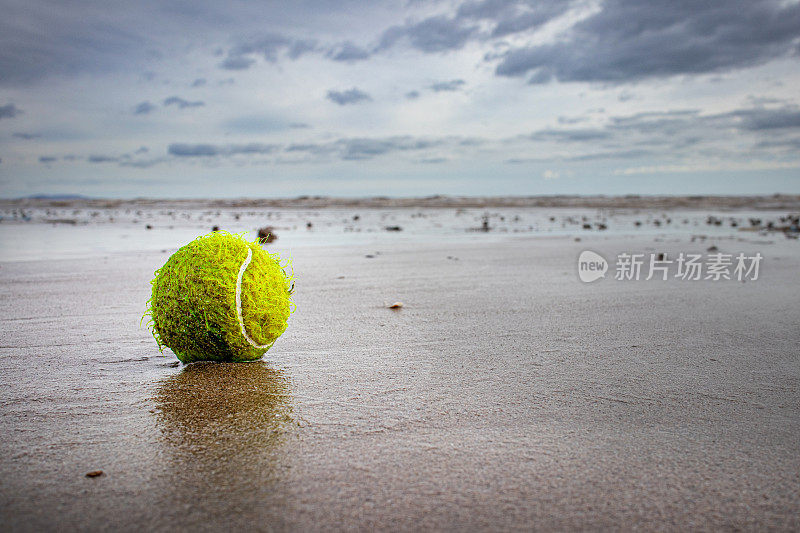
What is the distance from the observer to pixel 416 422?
99.3 inches

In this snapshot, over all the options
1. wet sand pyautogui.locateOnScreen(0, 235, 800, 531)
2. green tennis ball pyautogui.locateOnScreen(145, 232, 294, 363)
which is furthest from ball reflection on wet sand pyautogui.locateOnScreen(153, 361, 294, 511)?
green tennis ball pyautogui.locateOnScreen(145, 232, 294, 363)

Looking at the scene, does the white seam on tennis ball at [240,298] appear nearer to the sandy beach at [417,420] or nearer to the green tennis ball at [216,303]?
the green tennis ball at [216,303]

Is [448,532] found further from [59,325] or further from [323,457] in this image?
[59,325]

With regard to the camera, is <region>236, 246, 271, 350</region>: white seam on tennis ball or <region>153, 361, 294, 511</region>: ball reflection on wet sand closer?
<region>153, 361, 294, 511</region>: ball reflection on wet sand

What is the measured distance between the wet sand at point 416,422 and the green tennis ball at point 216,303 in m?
0.17

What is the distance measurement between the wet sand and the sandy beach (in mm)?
11

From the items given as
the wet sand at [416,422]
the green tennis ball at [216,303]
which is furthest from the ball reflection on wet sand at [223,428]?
the green tennis ball at [216,303]

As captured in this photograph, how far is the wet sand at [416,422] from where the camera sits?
6.07ft

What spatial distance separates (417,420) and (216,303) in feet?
4.58

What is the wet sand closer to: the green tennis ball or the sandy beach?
the sandy beach

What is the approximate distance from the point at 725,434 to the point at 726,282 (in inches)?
195

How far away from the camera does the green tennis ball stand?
10.7ft

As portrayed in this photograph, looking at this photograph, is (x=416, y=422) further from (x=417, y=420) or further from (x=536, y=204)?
(x=536, y=204)

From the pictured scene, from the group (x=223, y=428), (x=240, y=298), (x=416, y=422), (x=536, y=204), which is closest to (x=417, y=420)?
(x=416, y=422)
